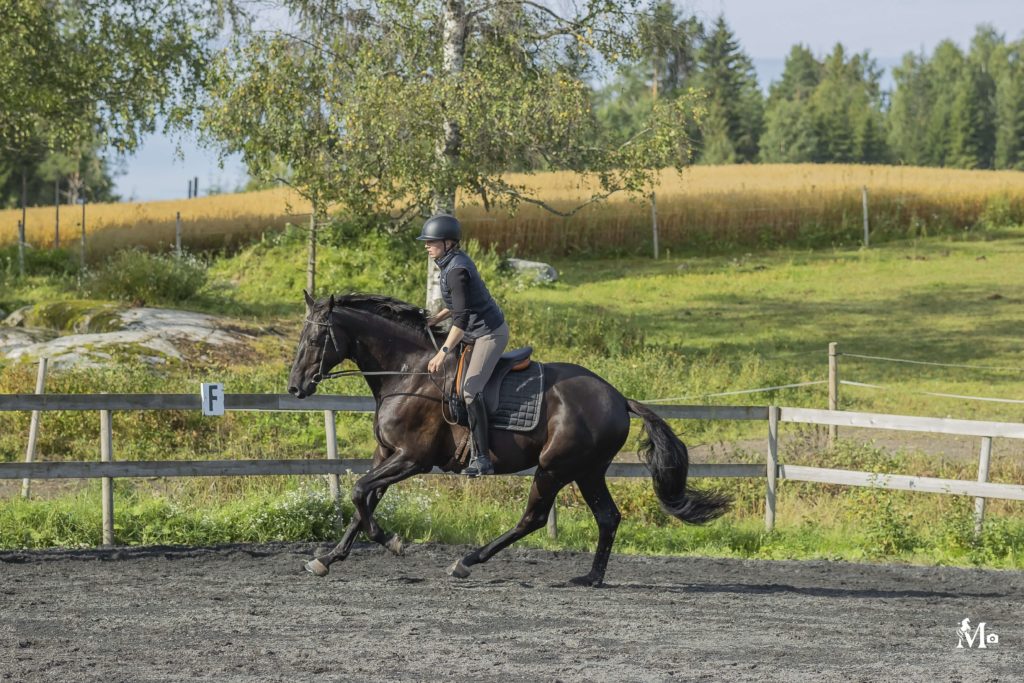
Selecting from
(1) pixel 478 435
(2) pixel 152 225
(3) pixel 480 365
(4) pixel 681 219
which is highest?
(4) pixel 681 219

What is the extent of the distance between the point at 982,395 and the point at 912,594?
11.0 metres

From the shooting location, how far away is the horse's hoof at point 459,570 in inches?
362

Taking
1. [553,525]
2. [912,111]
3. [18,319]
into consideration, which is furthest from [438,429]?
[912,111]

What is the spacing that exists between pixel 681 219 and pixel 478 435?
95.7ft

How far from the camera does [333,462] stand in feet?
35.4

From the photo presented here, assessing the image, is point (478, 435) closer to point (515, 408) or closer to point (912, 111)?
point (515, 408)

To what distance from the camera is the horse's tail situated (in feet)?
31.1

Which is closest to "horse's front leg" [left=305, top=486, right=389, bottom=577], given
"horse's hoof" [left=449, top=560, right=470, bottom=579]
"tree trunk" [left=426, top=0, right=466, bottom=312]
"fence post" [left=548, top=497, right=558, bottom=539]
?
"horse's hoof" [left=449, top=560, right=470, bottom=579]

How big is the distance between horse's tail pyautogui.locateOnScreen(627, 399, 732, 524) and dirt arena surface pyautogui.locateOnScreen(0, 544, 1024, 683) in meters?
0.54

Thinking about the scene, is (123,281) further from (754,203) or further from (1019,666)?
(754,203)

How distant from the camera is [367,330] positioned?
9.45 m

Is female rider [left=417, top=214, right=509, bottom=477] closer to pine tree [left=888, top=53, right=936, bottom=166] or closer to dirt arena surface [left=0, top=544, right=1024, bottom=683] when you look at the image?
dirt arena surface [left=0, top=544, right=1024, bottom=683]

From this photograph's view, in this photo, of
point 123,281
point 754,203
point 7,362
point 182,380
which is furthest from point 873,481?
point 754,203

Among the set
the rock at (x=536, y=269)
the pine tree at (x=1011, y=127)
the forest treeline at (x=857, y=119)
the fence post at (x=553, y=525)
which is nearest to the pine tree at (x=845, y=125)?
the forest treeline at (x=857, y=119)
